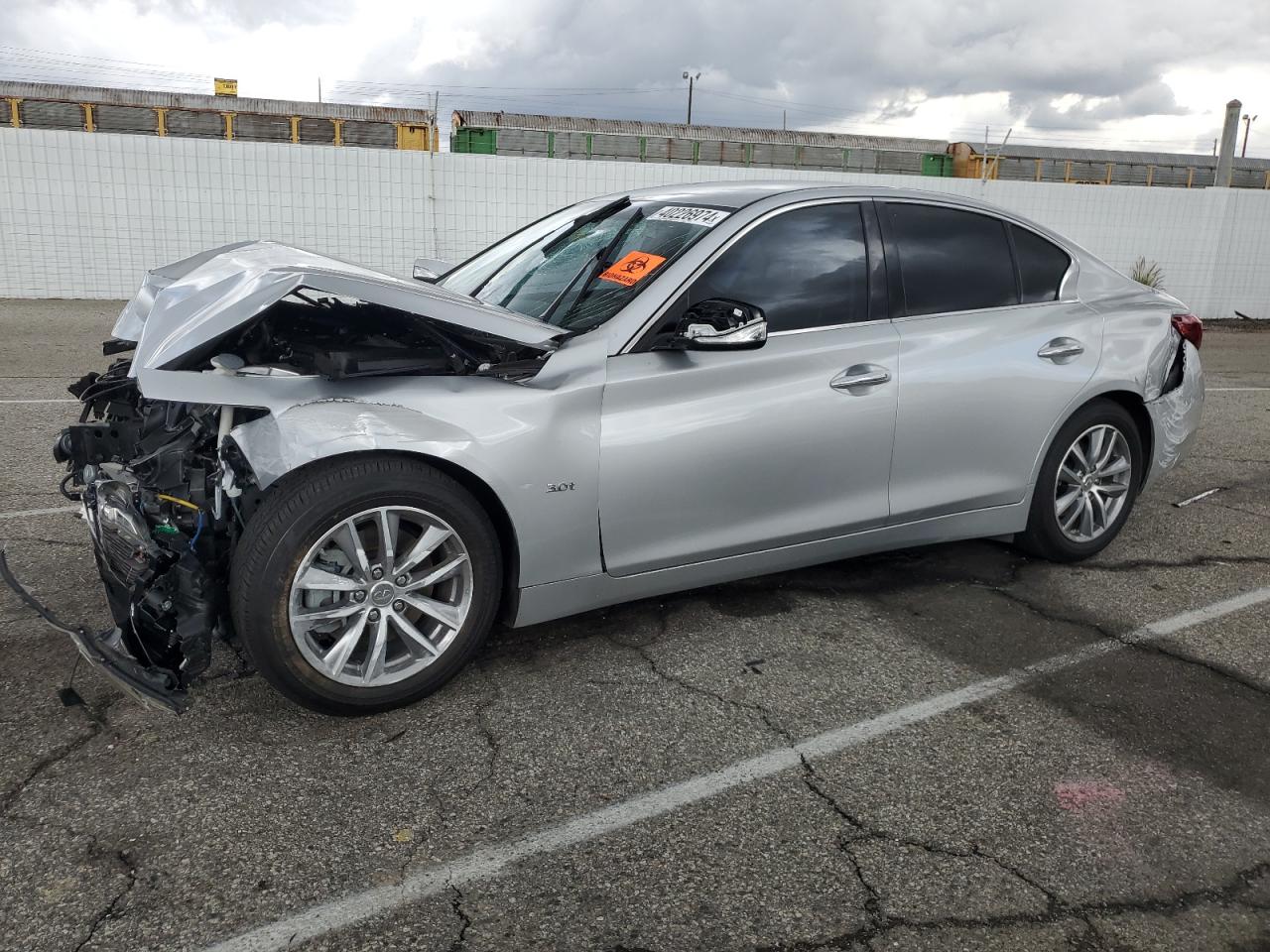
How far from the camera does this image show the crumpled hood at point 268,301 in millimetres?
2836

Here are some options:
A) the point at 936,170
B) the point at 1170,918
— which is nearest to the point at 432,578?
the point at 1170,918

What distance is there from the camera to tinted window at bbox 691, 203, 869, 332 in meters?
3.55

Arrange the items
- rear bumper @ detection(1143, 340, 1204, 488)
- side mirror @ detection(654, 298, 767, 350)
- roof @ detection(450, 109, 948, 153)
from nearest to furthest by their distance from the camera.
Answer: side mirror @ detection(654, 298, 767, 350) → rear bumper @ detection(1143, 340, 1204, 488) → roof @ detection(450, 109, 948, 153)

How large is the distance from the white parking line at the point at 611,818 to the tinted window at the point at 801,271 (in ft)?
4.72

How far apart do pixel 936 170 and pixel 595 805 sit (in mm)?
22064

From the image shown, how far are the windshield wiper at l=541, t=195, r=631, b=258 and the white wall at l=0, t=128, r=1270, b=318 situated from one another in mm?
10538

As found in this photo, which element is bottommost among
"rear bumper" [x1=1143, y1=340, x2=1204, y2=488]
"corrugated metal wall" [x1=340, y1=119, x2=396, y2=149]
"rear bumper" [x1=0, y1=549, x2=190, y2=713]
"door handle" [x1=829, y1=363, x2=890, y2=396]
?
"rear bumper" [x1=0, y1=549, x2=190, y2=713]

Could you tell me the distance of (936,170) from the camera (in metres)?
22.1

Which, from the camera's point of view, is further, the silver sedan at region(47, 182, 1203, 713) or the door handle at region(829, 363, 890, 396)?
the door handle at region(829, 363, 890, 396)

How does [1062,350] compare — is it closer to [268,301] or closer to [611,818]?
[611,818]

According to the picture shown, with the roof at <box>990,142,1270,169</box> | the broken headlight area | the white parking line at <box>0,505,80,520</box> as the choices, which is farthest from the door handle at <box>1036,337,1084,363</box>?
the roof at <box>990,142,1270,169</box>

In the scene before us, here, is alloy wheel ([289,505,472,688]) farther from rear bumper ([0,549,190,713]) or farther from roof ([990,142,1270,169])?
roof ([990,142,1270,169])

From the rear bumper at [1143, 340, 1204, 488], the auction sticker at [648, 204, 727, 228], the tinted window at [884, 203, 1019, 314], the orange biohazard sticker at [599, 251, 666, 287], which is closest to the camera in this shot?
the orange biohazard sticker at [599, 251, 666, 287]

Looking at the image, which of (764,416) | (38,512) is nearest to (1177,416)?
(764,416)
